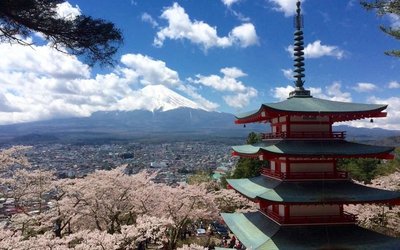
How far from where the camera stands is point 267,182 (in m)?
15.5

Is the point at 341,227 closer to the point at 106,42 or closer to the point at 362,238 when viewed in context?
the point at 362,238

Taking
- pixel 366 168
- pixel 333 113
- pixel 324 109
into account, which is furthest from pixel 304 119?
pixel 366 168

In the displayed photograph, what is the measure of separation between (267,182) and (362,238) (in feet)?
13.3

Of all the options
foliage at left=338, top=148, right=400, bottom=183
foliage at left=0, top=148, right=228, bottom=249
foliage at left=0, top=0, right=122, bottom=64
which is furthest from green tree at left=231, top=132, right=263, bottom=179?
foliage at left=0, top=0, right=122, bottom=64

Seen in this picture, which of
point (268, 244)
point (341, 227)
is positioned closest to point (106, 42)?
point (268, 244)

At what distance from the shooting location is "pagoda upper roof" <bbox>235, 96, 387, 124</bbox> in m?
13.8

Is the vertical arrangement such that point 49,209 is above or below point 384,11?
below

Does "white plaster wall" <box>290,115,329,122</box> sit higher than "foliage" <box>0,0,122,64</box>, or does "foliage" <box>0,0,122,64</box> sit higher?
"foliage" <box>0,0,122,64</box>

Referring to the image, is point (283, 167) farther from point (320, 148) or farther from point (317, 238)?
point (317, 238)

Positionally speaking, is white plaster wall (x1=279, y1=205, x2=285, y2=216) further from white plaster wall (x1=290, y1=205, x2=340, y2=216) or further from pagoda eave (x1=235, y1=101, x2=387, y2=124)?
pagoda eave (x1=235, y1=101, x2=387, y2=124)

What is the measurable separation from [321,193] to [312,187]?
46 cm

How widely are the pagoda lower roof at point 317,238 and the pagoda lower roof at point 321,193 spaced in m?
1.27

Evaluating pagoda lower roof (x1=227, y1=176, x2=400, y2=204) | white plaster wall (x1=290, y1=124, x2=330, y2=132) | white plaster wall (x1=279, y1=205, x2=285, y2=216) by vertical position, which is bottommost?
white plaster wall (x1=279, y1=205, x2=285, y2=216)

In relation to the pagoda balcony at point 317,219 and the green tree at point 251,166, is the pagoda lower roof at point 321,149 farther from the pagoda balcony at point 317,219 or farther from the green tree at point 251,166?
the green tree at point 251,166
